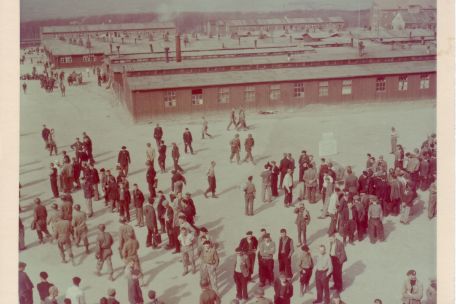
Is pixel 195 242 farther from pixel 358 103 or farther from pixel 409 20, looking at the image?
pixel 409 20

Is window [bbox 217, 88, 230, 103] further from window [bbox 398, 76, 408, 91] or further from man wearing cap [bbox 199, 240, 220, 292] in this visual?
window [bbox 398, 76, 408, 91]

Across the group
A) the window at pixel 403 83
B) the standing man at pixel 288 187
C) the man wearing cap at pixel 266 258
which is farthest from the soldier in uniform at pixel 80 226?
the window at pixel 403 83

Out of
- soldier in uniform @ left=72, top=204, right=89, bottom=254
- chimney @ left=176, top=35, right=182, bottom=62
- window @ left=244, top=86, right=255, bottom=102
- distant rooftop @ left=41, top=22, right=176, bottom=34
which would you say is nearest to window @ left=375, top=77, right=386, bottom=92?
window @ left=244, top=86, right=255, bottom=102

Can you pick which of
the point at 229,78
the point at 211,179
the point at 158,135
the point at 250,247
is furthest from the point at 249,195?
the point at 229,78

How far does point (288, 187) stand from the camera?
12195 millimetres

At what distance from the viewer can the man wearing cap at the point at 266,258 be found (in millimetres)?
10555

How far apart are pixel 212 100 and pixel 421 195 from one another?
5612mm

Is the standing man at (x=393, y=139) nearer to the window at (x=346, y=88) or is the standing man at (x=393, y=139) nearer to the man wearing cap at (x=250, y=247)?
the window at (x=346, y=88)

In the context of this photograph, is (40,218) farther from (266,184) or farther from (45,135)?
(266,184)

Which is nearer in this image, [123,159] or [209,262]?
[209,262]

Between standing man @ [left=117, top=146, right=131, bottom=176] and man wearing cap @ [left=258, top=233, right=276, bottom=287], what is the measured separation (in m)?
3.62

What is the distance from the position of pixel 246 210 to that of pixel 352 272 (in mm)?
2643

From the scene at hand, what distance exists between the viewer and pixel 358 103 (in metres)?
13.7

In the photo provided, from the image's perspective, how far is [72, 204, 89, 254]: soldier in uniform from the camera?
11031 mm
